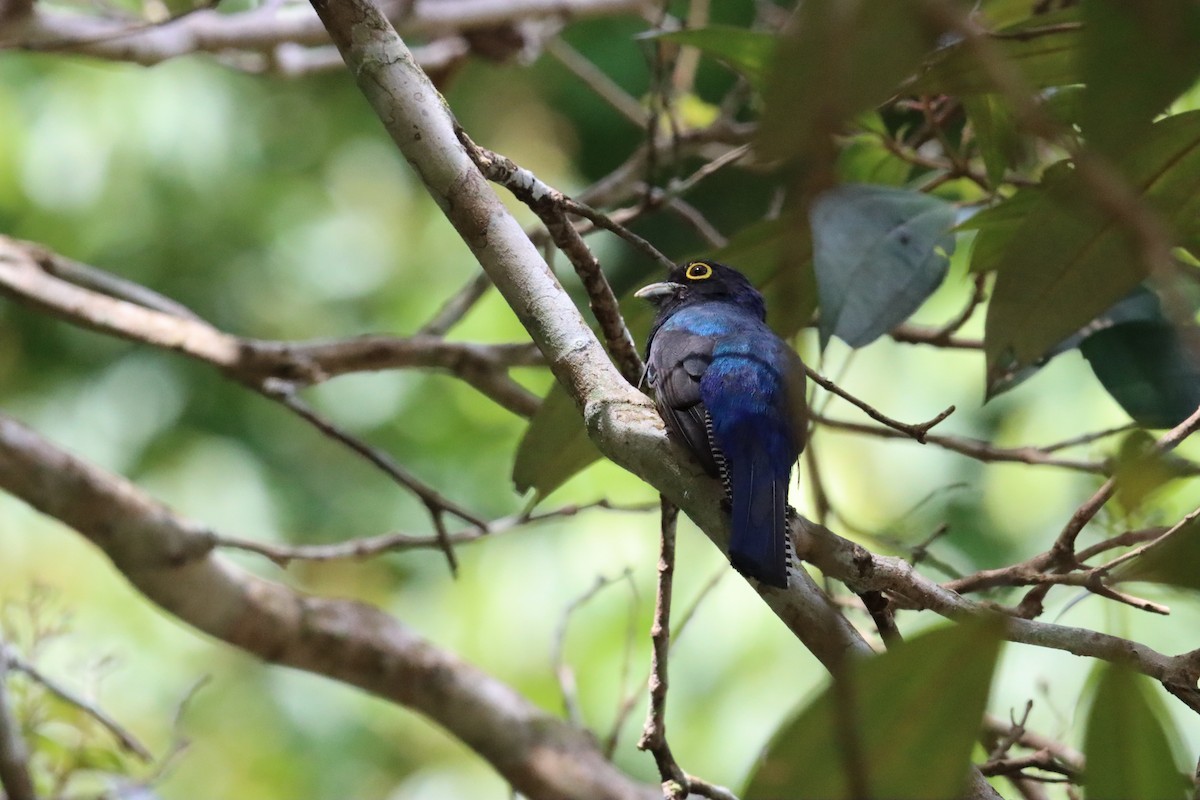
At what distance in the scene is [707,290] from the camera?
116 inches

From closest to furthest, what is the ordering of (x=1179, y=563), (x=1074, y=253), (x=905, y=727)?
1. (x=1179, y=563)
2. (x=905, y=727)
3. (x=1074, y=253)

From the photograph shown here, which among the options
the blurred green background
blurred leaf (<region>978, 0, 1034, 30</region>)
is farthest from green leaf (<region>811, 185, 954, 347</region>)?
the blurred green background

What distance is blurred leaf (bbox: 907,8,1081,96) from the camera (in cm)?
218

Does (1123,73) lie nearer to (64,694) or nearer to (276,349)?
(276,349)

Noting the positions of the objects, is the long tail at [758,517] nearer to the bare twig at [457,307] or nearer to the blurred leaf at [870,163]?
the blurred leaf at [870,163]

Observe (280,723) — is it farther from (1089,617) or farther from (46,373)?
(1089,617)

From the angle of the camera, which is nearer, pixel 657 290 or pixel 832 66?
pixel 832 66

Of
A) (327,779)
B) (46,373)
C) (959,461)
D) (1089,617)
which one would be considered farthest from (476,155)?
(46,373)

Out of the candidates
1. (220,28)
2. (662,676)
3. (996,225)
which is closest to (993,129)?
(996,225)

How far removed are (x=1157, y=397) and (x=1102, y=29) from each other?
1.71 meters

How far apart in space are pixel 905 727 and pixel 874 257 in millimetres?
1432

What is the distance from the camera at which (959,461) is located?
6.03 metres

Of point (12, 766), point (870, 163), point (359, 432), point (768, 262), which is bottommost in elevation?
point (12, 766)

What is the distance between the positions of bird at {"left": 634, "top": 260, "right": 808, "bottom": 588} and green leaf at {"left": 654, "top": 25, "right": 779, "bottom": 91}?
0.46 metres
